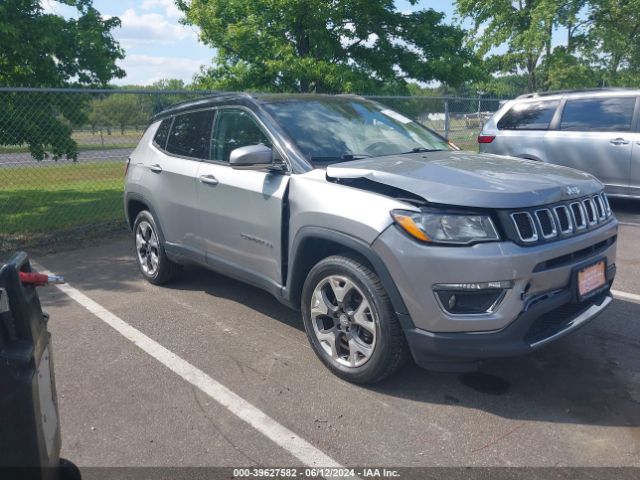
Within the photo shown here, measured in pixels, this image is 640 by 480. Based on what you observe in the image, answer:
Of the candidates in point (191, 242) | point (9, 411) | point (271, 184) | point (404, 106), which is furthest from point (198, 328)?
point (404, 106)

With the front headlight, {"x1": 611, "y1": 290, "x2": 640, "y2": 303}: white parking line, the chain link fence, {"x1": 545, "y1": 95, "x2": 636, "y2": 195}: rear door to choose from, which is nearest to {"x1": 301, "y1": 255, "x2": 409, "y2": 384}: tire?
the front headlight

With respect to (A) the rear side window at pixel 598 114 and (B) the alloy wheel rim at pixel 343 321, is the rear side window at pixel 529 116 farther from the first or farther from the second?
(B) the alloy wheel rim at pixel 343 321

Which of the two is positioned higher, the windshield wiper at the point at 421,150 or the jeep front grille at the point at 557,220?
the windshield wiper at the point at 421,150

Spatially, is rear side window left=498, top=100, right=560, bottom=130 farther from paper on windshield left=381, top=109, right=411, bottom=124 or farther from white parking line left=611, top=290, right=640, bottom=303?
paper on windshield left=381, top=109, right=411, bottom=124

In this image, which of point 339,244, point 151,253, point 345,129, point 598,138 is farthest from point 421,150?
point 598,138

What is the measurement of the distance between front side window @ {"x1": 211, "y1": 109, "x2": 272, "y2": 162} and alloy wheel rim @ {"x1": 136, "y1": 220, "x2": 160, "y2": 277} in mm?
1317

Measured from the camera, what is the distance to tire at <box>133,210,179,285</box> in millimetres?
A: 5578

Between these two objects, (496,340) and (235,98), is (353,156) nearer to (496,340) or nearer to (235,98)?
(235,98)

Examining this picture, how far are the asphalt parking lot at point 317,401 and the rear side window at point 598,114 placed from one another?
4394 mm

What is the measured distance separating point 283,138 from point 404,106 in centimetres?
890

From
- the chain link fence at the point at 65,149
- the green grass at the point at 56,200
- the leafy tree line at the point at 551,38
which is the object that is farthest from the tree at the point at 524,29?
the green grass at the point at 56,200

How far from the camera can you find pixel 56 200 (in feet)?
37.1

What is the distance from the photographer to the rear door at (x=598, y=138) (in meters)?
8.22

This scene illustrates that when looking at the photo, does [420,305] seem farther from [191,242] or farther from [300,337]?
[191,242]
